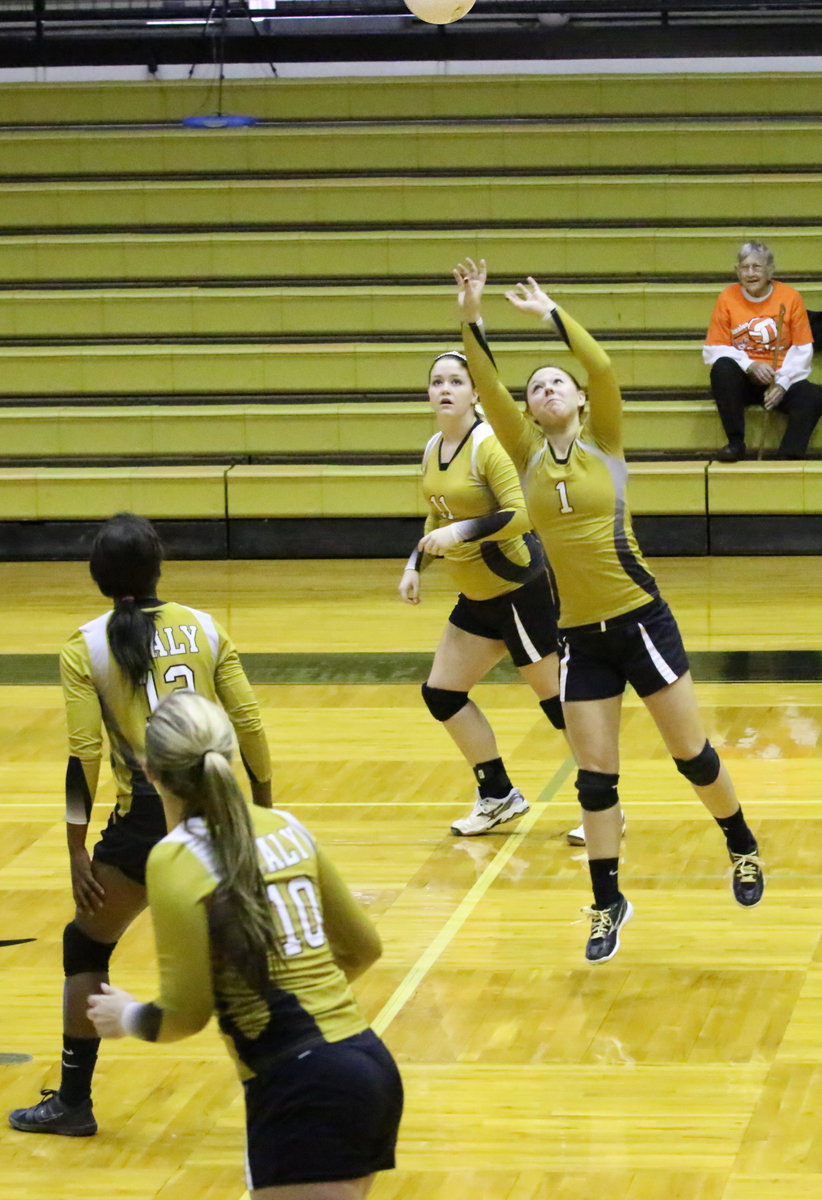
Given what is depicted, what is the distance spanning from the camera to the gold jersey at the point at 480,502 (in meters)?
5.56

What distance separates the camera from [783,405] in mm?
Result: 10797

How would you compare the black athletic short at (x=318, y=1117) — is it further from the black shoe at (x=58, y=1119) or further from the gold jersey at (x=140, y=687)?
the black shoe at (x=58, y=1119)

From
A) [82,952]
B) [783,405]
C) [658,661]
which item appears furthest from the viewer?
[783,405]

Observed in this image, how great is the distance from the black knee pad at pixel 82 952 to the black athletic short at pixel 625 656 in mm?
1449

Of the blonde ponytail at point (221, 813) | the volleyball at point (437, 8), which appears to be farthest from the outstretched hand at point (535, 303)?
the volleyball at point (437, 8)

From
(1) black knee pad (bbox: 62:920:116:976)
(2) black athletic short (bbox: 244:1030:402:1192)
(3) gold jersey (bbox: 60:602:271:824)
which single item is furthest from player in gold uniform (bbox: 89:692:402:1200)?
(1) black knee pad (bbox: 62:920:116:976)

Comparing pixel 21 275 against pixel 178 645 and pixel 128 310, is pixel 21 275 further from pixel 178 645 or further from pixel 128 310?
pixel 178 645

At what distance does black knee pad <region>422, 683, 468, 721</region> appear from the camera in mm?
5828

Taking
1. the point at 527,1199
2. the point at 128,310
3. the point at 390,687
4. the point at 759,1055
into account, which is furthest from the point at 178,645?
the point at 128,310

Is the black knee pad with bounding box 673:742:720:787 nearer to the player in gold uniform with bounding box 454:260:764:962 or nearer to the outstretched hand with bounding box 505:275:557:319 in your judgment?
the player in gold uniform with bounding box 454:260:764:962

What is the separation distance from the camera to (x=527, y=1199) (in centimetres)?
335

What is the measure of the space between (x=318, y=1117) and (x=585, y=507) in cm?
241

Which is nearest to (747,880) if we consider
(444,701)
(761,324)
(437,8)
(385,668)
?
(444,701)

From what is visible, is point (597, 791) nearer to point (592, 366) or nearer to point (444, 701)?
point (592, 366)
